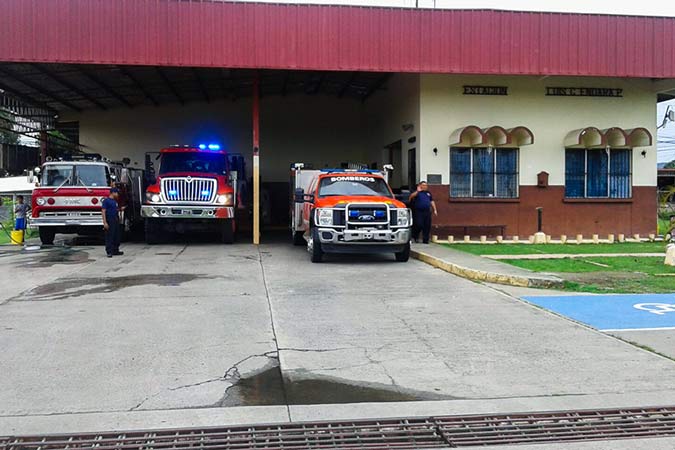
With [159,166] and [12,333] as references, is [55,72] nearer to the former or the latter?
[159,166]

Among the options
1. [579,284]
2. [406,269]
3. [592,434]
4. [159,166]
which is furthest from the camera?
[159,166]

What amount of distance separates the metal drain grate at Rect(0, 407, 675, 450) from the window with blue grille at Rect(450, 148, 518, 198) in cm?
1558

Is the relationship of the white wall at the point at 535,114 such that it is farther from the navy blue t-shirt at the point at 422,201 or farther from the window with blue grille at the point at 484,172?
the navy blue t-shirt at the point at 422,201

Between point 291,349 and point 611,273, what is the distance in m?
8.39

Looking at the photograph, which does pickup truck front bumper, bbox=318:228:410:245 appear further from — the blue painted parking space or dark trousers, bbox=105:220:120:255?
dark trousers, bbox=105:220:120:255

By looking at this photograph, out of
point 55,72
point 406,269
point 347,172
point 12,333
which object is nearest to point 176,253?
point 347,172

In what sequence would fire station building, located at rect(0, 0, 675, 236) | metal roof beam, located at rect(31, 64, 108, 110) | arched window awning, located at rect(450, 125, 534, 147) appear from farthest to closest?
1. metal roof beam, located at rect(31, 64, 108, 110)
2. arched window awning, located at rect(450, 125, 534, 147)
3. fire station building, located at rect(0, 0, 675, 236)

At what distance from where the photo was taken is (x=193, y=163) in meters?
19.9

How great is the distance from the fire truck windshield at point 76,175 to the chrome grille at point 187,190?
93.8 inches

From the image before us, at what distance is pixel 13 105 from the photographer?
2694 centimetres

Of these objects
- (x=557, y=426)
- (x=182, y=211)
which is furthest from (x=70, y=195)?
(x=557, y=426)

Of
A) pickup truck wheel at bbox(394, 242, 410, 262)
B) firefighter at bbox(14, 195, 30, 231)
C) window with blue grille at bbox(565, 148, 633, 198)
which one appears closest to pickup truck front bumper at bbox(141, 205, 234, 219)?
pickup truck wheel at bbox(394, 242, 410, 262)

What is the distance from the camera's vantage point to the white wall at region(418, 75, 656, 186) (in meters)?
20.3

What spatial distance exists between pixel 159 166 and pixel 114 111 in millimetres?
12305
